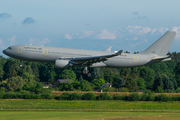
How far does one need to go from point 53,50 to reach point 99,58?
385 inches

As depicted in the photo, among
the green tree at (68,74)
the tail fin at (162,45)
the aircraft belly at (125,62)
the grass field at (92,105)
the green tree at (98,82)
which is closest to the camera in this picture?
the aircraft belly at (125,62)

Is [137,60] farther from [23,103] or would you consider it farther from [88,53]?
[23,103]

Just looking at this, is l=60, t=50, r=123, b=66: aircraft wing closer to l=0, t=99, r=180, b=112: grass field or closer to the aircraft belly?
the aircraft belly

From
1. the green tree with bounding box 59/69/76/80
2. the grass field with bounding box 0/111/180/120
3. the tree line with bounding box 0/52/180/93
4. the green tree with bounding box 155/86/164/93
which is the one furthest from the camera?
the green tree with bounding box 59/69/76/80

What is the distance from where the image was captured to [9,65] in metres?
198

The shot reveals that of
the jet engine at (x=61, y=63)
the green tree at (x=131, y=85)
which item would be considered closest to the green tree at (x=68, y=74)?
the green tree at (x=131, y=85)

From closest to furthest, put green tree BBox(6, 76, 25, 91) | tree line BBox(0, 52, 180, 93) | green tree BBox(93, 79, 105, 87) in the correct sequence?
tree line BBox(0, 52, 180, 93), green tree BBox(6, 76, 25, 91), green tree BBox(93, 79, 105, 87)

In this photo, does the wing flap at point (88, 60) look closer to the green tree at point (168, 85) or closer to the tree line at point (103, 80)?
the tree line at point (103, 80)

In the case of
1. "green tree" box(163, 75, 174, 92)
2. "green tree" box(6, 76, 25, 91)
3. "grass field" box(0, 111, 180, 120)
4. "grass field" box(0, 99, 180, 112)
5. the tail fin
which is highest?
the tail fin

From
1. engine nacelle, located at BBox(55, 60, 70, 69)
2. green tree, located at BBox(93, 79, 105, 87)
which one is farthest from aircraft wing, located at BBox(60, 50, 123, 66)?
green tree, located at BBox(93, 79, 105, 87)

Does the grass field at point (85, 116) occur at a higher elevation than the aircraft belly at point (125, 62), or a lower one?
lower

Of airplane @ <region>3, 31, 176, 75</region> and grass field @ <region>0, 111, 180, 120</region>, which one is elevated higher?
airplane @ <region>3, 31, 176, 75</region>

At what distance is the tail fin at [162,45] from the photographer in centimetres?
7112

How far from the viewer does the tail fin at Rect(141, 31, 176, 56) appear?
233 feet
